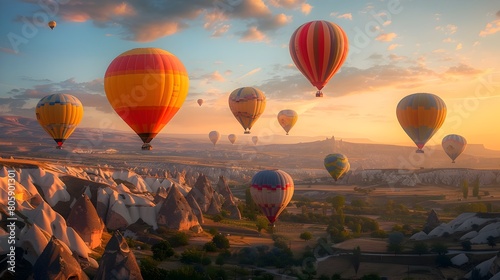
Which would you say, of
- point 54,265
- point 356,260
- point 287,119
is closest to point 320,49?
point 356,260

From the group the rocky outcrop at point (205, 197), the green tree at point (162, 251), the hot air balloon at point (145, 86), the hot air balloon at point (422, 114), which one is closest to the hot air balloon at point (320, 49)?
the hot air balloon at point (145, 86)

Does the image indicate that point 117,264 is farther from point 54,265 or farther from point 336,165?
point 336,165

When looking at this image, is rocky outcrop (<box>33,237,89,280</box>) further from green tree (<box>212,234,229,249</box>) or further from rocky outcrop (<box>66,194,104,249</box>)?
green tree (<box>212,234,229,249</box>)

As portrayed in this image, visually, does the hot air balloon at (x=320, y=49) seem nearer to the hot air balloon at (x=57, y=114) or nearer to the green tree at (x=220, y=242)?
the green tree at (x=220, y=242)

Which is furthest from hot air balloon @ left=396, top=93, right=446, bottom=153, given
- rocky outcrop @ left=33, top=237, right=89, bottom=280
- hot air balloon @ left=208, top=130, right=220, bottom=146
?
hot air balloon @ left=208, top=130, right=220, bottom=146

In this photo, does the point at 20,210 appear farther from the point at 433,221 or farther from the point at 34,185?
the point at 433,221

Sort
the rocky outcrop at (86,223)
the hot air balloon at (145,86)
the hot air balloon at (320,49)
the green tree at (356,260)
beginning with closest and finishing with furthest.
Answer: the hot air balloon at (145,86), the hot air balloon at (320,49), the rocky outcrop at (86,223), the green tree at (356,260)
